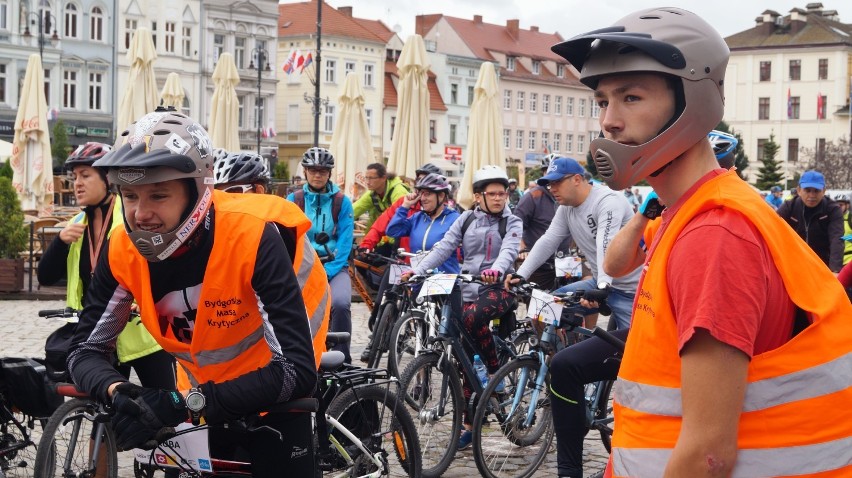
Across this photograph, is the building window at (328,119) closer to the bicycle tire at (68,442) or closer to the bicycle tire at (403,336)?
the bicycle tire at (403,336)

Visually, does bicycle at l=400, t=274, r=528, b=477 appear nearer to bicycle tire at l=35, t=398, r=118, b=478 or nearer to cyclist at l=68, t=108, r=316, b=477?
bicycle tire at l=35, t=398, r=118, b=478

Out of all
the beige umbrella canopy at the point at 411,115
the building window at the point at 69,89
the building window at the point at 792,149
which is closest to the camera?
the beige umbrella canopy at the point at 411,115

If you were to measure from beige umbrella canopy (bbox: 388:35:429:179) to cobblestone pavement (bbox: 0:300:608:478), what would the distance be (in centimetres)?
651

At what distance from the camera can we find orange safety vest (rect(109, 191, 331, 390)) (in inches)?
142

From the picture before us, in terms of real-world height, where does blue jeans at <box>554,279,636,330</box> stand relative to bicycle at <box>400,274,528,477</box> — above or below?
above

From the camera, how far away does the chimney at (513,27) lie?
332 ft

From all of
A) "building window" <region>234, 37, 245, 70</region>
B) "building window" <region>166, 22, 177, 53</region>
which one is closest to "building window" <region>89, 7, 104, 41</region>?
"building window" <region>166, 22, 177, 53</region>

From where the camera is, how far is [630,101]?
255cm

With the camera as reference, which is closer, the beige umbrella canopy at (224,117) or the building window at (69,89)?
the beige umbrella canopy at (224,117)

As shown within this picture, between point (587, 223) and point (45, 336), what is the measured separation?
755 centimetres

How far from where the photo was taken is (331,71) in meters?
81.4

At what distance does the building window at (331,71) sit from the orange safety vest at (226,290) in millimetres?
78073

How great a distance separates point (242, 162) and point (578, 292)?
228 cm

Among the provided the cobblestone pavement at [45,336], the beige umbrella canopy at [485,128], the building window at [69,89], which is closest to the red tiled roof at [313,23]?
the building window at [69,89]
